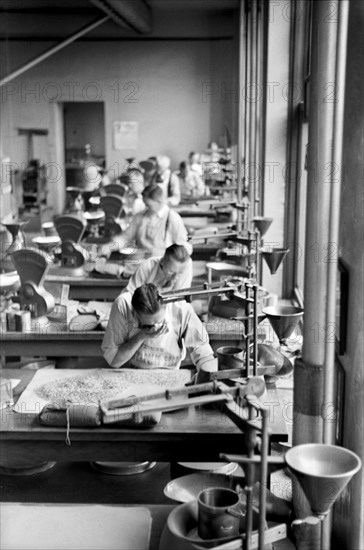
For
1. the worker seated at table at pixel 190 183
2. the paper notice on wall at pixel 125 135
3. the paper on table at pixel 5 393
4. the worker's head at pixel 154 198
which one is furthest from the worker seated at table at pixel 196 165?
the paper on table at pixel 5 393

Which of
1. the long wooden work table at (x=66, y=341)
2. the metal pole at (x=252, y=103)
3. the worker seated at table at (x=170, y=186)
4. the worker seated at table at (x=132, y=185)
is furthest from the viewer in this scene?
the worker seated at table at (x=132, y=185)

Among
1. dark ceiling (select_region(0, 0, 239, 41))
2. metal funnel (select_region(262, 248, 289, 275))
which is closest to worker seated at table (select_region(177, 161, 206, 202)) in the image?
dark ceiling (select_region(0, 0, 239, 41))

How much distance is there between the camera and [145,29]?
13844mm

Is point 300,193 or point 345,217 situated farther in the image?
point 300,193

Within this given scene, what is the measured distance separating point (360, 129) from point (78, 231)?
4.33 meters

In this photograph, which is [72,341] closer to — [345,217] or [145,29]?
[345,217]

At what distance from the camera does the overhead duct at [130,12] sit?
10.1m

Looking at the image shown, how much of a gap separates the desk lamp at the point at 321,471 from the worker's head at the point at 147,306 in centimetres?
170

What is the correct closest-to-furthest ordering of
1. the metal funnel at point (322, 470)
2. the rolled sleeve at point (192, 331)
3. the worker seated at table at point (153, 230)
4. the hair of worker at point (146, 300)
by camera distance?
the metal funnel at point (322, 470) → the hair of worker at point (146, 300) → the rolled sleeve at point (192, 331) → the worker seated at table at point (153, 230)

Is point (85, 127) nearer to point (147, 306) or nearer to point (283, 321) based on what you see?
point (147, 306)

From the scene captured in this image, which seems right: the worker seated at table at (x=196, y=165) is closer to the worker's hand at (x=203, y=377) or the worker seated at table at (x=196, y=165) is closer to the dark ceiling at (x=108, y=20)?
the dark ceiling at (x=108, y=20)

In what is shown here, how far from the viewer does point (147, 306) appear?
3.58m

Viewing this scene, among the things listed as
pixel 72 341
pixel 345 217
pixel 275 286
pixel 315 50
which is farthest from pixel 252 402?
pixel 275 286

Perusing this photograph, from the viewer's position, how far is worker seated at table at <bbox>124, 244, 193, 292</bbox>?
4.50 meters
